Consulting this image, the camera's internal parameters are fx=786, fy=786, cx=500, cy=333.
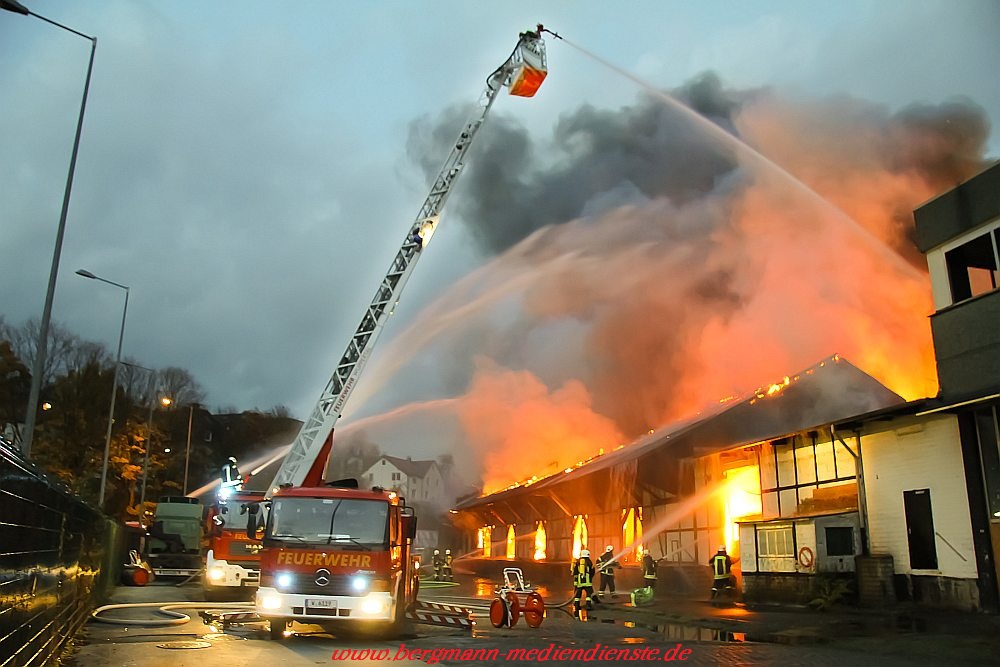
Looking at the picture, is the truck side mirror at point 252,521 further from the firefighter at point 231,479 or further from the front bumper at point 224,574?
the firefighter at point 231,479

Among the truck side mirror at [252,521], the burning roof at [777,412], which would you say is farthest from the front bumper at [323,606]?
the burning roof at [777,412]

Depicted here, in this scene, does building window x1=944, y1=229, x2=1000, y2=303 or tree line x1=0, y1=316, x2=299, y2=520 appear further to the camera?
tree line x1=0, y1=316, x2=299, y2=520

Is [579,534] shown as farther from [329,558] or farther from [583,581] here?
[329,558]

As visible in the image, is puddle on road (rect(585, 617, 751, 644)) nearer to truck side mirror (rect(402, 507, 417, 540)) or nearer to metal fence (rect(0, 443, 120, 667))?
truck side mirror (rect(402, 507, 417, 540))

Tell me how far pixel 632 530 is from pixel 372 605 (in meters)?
17.2

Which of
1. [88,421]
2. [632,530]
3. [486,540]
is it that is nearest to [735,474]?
[632,530]

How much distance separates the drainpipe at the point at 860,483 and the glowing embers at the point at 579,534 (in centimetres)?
1459

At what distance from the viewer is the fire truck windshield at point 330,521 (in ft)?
39.5

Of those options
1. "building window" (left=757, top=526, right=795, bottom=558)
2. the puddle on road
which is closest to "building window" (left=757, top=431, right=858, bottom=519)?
"building window" (left=757, top=526, right=795, bottom=558)

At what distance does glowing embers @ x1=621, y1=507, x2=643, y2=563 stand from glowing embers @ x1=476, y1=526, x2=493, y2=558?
1754 cm

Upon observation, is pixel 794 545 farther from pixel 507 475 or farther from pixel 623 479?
pixel 507 475

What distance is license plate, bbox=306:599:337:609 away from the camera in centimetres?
1159

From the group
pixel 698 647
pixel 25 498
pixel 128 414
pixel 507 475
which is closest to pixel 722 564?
pixel 698 647

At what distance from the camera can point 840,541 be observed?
56.6ft
